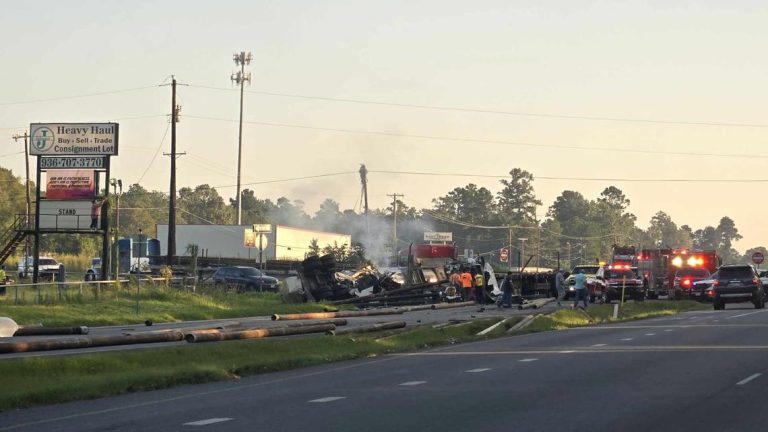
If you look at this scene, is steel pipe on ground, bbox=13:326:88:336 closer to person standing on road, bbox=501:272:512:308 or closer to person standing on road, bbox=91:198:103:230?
person standing on road, bbox=501:272:512:308

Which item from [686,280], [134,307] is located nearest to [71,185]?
[134,307]

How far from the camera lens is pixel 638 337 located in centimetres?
3089

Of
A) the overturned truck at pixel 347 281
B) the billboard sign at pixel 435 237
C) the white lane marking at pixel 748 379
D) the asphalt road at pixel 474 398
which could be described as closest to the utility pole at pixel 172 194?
the overturned truck at pixel 347 281

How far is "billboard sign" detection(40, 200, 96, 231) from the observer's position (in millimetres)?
64125

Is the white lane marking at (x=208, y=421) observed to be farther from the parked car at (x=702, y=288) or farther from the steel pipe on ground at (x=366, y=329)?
the parked car at (x=702, y=288)

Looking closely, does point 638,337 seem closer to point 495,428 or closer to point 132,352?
point 132,352

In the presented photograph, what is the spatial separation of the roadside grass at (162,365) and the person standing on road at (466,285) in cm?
2862

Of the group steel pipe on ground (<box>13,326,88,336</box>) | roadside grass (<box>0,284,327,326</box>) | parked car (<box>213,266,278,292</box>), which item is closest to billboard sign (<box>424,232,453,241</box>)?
parked car (<box>213,266,278,292</box>)

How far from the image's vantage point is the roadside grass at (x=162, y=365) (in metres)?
17.6

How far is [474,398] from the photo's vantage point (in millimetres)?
16484

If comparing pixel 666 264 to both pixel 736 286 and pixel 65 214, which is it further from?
pixel 65 214

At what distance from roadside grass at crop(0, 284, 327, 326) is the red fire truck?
24223 mm

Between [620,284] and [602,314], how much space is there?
1509 cm

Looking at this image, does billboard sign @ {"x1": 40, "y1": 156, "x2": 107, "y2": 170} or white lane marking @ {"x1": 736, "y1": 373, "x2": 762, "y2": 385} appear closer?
white lane marking @ {"x1": 736, "y1": 373, "x2": 762, "y2": 385}
